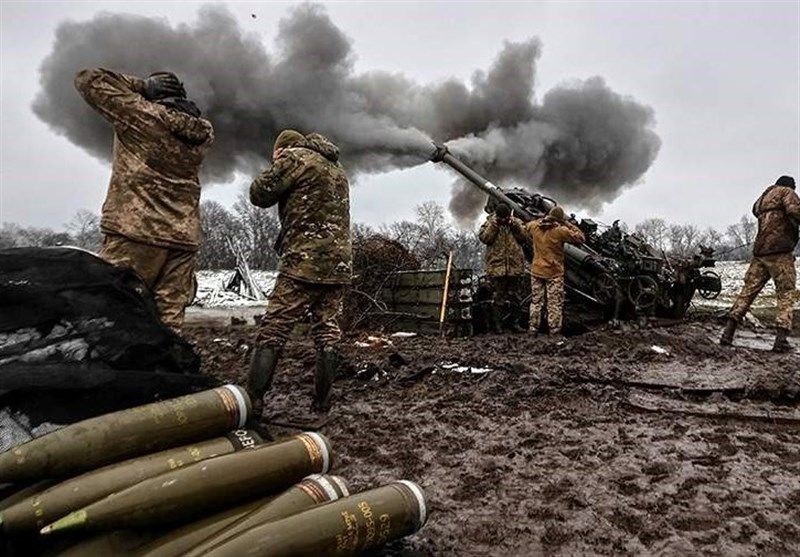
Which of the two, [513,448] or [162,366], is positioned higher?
[162,366]

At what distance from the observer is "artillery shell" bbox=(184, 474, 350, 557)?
4.31 ft

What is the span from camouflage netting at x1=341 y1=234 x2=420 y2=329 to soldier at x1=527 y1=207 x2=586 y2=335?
8.43 feet

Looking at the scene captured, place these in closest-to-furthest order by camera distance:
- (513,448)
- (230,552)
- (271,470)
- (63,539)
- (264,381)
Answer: (230,552) < (63,539) < (271,470) < (513,448) < (264,381)

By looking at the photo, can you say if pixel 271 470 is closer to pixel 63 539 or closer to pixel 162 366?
pixel 63 539

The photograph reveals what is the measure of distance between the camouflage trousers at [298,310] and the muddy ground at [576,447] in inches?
19.2

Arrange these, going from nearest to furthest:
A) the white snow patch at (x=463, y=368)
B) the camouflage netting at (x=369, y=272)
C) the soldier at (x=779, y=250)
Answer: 1. the white snow patch at (x=463, y=368)
2. the soldier at (x=779, y=250)
3. the camouflage netting at (x=369, y=272)

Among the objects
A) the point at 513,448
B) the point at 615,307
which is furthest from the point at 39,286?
the point at 615,307

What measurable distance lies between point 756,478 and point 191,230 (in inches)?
126

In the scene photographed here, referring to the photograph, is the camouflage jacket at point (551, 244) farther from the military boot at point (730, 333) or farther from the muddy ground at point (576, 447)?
the muddy ground at point (576, 447)

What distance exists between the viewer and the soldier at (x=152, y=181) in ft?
10.8

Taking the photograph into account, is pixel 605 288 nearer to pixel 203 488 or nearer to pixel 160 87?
pixel 160 87

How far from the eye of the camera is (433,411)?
11.8ft

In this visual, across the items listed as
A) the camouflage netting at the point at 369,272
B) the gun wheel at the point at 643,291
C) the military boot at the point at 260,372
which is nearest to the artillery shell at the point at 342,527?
the military boot at the point at 260,372

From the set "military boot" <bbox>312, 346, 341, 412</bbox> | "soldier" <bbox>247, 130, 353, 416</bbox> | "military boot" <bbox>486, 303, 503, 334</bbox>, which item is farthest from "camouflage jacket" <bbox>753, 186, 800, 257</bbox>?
"military boot" <bbox>312, 346, 341, 412</bbox>
